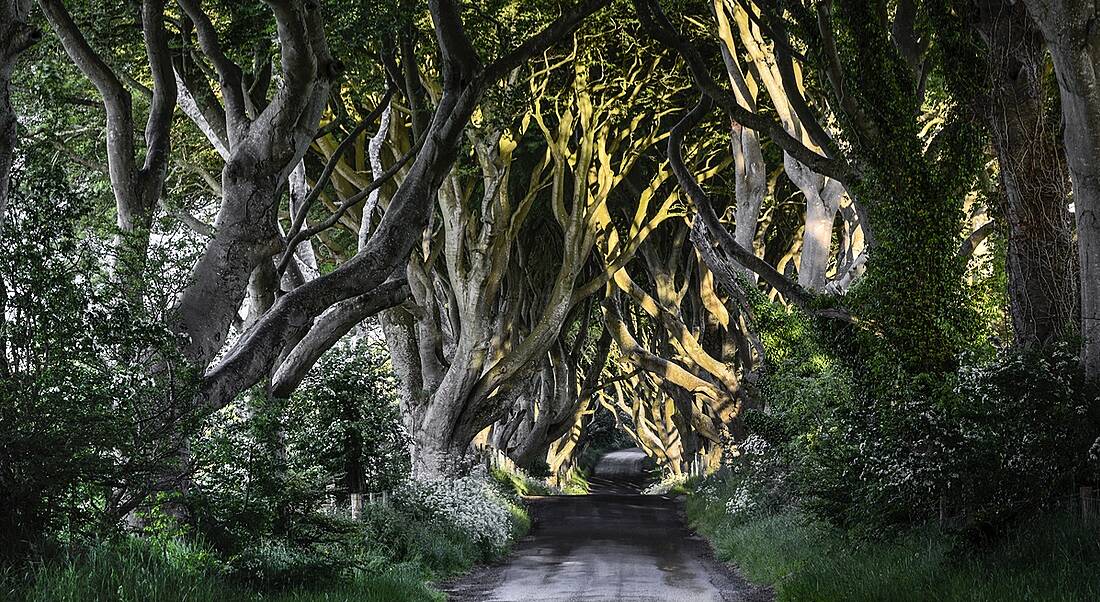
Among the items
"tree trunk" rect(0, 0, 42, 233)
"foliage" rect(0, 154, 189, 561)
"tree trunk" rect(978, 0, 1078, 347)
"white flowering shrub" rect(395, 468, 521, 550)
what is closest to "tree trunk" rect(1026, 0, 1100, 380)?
"tree trunk" rect(978, 0, 1078, 347)

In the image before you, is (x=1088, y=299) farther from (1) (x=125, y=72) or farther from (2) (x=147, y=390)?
(1) (x=125, y=72)

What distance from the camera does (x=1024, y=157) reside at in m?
11.9

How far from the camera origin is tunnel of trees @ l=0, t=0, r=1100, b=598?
26.3 feet

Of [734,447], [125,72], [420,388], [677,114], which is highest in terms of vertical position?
[677,114]

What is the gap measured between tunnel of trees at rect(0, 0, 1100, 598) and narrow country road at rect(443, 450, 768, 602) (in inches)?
69.8

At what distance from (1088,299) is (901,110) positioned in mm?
3338

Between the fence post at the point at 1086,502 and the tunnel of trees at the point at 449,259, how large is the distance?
301 millimetres

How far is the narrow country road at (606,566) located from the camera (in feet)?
40.6

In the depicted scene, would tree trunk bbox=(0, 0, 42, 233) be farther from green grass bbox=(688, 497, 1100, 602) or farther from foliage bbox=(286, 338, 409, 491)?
green grass bbox=(688, 497, 1100, 602)

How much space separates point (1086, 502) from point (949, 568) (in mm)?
1188

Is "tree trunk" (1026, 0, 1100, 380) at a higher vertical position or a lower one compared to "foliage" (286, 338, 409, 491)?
higher

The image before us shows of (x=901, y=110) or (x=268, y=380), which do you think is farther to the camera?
(x=901, y=110)

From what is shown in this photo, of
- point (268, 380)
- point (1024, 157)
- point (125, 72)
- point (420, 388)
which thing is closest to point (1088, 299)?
point (1024, 157)

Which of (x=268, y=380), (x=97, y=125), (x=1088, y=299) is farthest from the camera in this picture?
(x=97, y=125)
